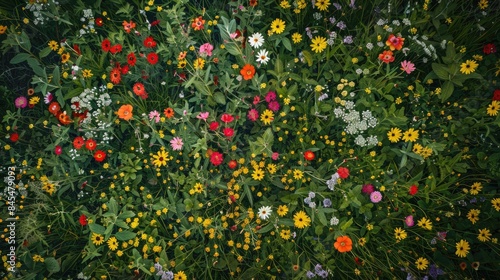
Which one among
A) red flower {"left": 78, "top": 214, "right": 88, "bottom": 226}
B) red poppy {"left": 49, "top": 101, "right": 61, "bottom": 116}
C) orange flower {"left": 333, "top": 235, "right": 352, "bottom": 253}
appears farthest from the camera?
red poppy {"left": 49, "top": 101, "right": 61, "bottom": 116}

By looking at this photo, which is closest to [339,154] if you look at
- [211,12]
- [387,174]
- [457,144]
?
[387,174]

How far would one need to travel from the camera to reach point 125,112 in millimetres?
2605

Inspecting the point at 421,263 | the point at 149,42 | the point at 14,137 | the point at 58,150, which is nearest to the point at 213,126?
the point at 149,42

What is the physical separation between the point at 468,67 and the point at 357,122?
2.62ft

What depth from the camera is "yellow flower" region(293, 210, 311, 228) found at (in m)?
2.49

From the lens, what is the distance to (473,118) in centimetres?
256

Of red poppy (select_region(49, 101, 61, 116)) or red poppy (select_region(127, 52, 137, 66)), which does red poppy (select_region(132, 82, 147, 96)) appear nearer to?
red poppy (select_region(127, 52, 137, 66))

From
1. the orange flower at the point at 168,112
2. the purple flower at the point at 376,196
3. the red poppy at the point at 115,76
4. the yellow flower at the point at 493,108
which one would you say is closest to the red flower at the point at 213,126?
the orange flower at the point at 168,112

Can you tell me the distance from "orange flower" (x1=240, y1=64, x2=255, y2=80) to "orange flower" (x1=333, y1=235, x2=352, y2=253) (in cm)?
117

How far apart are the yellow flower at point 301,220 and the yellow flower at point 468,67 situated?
1.37m

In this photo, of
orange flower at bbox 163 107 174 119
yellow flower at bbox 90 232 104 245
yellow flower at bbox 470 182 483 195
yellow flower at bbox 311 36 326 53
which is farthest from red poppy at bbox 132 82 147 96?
yellow flower at bbox 470 182 483 195

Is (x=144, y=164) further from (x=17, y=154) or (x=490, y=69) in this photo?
(x=490, y=69)

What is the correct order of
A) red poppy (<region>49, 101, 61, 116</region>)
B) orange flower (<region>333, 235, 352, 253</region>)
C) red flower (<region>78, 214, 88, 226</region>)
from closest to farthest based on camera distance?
orange flower (<region>333, 235, 352, 253</region>) < red flower (<region>78, 214, 88, 226</region>) < red poppy (<region>49, 101, 61, 116</region>)

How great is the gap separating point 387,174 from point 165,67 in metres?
1.70
